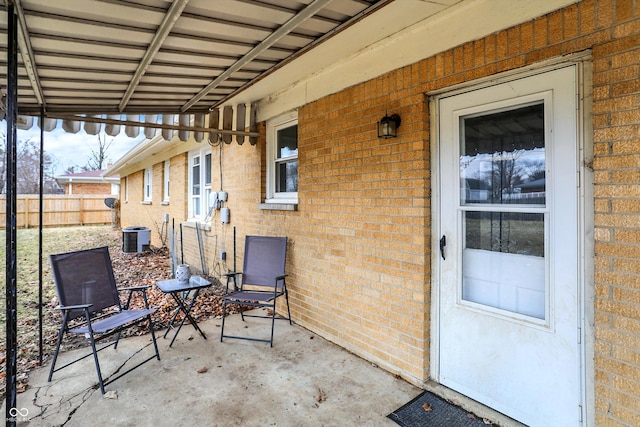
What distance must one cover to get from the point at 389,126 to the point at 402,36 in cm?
78

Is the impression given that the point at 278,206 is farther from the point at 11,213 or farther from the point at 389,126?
the point at 11,213

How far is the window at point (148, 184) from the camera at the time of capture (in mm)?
12203

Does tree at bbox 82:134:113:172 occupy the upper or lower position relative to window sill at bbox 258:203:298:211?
upper

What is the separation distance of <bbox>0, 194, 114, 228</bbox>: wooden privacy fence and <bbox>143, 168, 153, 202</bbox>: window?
8.62 meters

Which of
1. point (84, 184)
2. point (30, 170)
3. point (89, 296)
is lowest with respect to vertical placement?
point (89, 296)

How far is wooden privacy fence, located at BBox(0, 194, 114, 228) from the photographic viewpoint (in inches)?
771

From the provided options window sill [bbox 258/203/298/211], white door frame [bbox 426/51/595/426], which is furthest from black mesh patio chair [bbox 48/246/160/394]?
white door frame [bbox 426/51/595/426]

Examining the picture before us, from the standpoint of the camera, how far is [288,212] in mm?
4617

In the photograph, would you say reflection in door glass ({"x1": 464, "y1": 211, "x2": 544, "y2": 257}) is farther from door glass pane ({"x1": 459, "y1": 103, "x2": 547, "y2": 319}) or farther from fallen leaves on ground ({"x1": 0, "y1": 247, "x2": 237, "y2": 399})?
fallen leaves on ground ({"x1": 0, "y1": 247, "x2": 237, "y2": 399})

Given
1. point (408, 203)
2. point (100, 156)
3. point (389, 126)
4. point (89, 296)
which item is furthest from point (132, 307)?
point (100, 156)

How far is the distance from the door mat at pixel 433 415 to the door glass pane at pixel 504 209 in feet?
2.77

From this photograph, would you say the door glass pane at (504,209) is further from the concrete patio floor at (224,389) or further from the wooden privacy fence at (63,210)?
the wooden privacy fence at (63,210)

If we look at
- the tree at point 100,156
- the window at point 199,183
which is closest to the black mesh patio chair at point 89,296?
the window at point 199,183

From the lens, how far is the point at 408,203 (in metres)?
3.07
